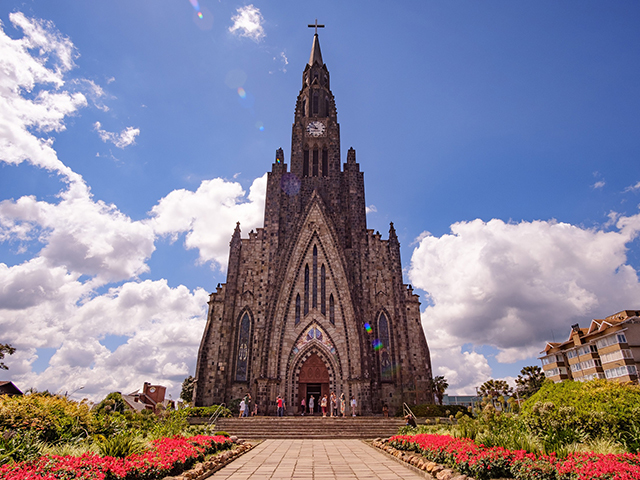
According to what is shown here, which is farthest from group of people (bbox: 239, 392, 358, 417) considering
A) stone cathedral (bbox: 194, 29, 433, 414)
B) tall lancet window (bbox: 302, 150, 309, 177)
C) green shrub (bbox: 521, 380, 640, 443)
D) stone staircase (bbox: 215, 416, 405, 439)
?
tall lancet window (bbox: 302, 150, 309, 177)

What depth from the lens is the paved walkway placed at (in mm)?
9008

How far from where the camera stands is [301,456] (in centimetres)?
1259

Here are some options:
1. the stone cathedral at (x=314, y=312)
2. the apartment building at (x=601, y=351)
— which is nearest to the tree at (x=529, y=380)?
the apartment building at (x=601, y=351)

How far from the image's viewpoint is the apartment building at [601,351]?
1571 inches

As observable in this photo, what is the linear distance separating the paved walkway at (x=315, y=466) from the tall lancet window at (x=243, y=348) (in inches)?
726

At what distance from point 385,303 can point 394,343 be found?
362 cm

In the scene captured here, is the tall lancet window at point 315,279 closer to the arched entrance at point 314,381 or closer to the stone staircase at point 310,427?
the arched entrance at point 314,381

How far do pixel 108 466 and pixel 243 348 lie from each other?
25974mm

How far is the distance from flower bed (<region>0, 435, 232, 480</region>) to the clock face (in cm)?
3671

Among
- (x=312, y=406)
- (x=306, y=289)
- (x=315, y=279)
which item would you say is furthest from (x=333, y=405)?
(x=315, y=279)

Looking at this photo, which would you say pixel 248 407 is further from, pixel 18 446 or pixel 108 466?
pixel 108 466

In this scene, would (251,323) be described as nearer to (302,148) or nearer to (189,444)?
(302,148)

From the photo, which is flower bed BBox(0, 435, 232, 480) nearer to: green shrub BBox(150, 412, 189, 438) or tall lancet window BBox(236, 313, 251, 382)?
green shrub BBox(150, 412, 189, 438)

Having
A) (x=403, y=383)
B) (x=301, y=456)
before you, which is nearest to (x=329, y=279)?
(x=403, y=383)
